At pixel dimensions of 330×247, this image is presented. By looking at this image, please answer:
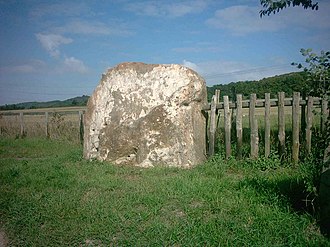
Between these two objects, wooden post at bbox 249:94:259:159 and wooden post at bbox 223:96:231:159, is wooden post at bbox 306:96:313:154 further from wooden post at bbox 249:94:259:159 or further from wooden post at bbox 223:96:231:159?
wooden post at bbox 223:96:231:159

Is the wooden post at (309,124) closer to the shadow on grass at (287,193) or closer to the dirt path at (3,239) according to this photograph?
the shadow on grass at (287,193)

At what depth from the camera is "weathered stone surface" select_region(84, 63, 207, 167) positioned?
736 cm

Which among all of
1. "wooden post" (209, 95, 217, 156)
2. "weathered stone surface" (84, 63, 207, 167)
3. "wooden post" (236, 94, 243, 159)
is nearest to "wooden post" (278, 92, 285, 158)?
"wooden post" (236, 94, 243, 159)

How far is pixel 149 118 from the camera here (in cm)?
750

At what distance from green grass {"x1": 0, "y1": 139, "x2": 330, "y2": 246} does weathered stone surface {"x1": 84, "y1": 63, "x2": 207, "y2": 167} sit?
0.73 meters

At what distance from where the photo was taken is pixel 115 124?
781cm

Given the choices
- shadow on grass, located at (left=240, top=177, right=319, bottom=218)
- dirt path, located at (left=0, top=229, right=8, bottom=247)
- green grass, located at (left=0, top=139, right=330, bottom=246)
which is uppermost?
shadow on grass, located at (left=240, top=177, right=319, bottom=218)

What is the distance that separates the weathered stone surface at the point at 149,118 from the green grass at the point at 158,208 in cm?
73

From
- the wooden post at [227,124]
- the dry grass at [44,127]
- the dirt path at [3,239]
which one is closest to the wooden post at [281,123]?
the wooden post at [227,124]

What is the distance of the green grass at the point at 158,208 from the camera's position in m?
3.52

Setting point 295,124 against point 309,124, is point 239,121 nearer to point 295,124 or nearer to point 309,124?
point 295,124

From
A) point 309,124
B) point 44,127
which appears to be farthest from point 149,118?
point 44,127

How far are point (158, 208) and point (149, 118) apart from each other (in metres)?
3.47

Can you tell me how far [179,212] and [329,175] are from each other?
2124 millimetres
